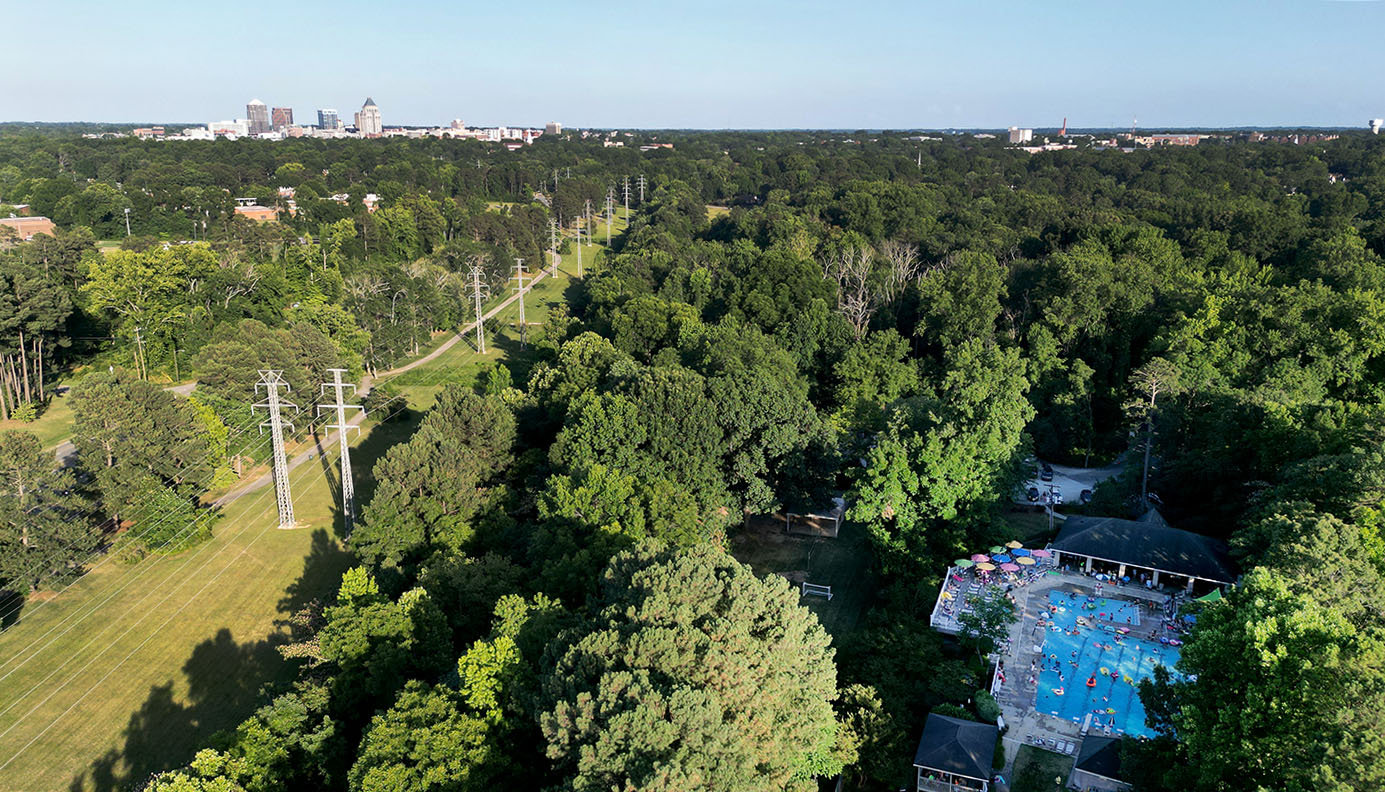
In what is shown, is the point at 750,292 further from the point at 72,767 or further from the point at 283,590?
the point at 72,767

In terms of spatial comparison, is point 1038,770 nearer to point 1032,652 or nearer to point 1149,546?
point 1032,652

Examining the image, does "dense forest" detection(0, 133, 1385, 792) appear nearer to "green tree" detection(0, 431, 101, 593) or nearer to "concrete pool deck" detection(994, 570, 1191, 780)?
"green tree" detection(0, 431, 101, 593)

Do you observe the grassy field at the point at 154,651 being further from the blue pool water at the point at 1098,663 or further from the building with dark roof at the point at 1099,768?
the blue pool water at the point at 1098,663

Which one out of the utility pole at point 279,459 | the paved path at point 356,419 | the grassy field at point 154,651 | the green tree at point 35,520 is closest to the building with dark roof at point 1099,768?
the grassy field at point 154,651

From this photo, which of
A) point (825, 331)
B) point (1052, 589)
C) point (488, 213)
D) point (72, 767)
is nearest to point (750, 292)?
point (825, 331)

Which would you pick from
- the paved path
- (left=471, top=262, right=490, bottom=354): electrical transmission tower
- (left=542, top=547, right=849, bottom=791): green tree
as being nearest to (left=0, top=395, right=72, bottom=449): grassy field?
the paved path

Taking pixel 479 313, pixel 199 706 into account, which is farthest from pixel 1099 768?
pixel 479 313

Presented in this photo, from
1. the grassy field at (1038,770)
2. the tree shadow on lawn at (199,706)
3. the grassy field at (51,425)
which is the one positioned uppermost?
the grassy field at (51,425)

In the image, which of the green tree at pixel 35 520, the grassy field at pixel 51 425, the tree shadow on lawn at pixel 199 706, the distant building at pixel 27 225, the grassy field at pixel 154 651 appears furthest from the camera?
the distant building at pixel 27 225
